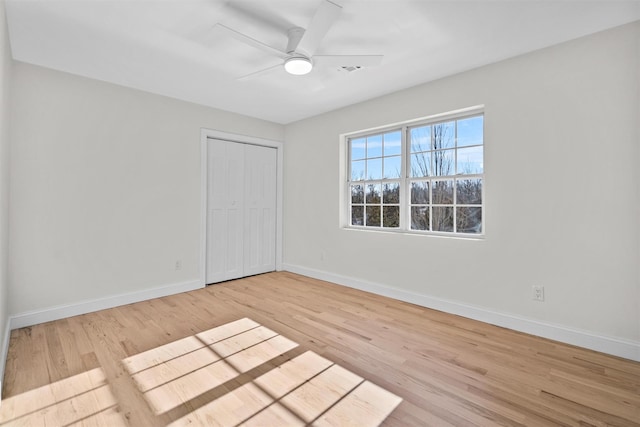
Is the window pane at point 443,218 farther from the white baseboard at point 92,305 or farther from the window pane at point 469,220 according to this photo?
the white baseboard at point 92,305

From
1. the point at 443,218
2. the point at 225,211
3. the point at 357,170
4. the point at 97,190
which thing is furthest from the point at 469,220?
the point at 97,190

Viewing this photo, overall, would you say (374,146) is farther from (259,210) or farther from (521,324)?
(521,324)

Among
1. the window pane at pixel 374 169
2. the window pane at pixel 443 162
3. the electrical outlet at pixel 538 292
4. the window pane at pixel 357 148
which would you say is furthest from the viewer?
the window pane at pixel 357 148

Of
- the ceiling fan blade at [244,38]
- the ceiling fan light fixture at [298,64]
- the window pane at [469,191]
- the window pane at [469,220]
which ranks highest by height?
the ceiling fan blade at [244,38]

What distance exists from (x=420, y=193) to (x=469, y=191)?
553 mm

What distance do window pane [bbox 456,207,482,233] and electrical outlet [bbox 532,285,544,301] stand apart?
2.28ft

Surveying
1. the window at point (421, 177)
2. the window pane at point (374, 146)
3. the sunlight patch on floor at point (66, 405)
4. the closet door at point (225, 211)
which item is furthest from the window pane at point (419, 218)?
the sunlight patch on floor at point (66, 405)

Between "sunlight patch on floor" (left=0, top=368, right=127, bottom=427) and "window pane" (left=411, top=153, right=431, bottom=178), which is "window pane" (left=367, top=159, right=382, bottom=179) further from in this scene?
"sunlight patch on floor" (left=0, top=368, right=127, bottom=427)

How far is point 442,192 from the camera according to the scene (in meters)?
3.41

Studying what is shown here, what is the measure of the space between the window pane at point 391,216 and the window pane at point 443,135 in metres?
0.88

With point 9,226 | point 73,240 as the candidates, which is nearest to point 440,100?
point 73,240

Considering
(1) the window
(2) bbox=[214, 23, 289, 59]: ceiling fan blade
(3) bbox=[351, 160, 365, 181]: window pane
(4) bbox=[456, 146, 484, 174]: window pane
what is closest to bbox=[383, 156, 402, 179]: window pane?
(1) the window

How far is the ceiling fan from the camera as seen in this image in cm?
202

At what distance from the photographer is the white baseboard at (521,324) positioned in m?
2.31
